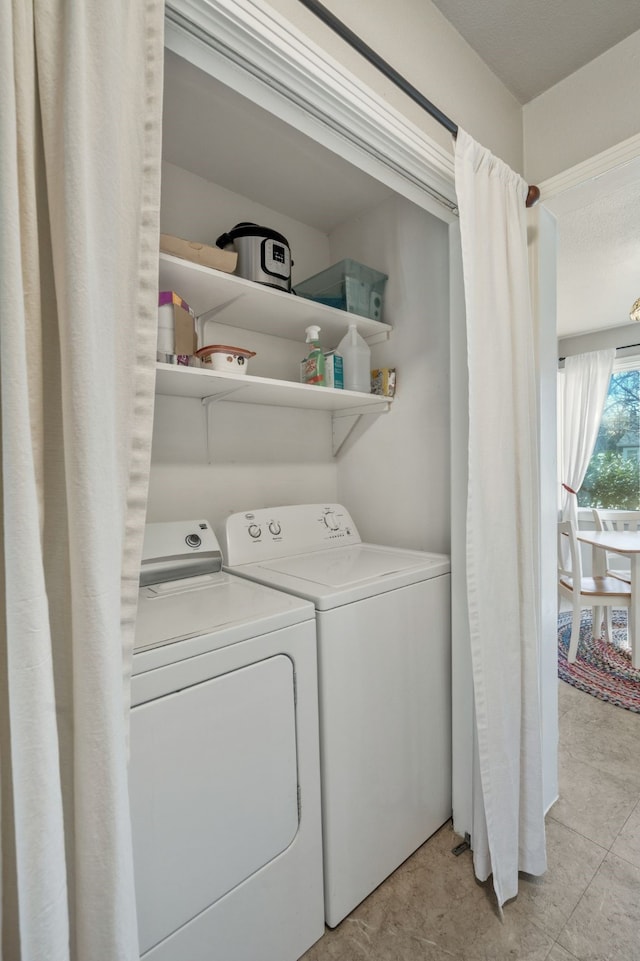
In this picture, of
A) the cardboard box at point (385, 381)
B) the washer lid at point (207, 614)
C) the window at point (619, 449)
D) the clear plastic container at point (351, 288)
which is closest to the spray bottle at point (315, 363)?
the clear plastic container at point (351, 288)

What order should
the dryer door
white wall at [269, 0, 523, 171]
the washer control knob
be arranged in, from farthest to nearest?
the washer control knob
white wall at [269, 0, 523, 171]
the dryer door

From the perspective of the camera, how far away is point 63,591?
0.64m

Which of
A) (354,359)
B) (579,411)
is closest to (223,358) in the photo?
(354,359)

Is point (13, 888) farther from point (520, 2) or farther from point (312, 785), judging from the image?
point (520, 2)

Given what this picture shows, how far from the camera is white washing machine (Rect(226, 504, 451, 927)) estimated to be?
1229 mm

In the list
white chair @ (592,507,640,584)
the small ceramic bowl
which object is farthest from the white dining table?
the small ceramic bowl

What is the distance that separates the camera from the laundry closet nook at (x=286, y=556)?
97 centimetres

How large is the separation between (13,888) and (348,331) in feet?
6.09

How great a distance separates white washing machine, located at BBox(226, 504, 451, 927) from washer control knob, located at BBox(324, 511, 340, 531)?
20 centimetres

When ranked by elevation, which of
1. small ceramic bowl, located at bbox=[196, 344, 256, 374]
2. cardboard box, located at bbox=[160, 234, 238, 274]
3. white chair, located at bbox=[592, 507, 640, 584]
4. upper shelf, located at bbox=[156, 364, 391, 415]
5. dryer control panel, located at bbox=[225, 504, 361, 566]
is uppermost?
cardboard box, located at bbox=[160, 234, 238, 274]

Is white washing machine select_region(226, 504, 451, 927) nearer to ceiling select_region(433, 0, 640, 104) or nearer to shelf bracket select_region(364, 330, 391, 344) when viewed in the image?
shelf bracket select_region(364, 330, 391, 344)

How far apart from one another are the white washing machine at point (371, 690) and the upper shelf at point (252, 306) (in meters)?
0.81

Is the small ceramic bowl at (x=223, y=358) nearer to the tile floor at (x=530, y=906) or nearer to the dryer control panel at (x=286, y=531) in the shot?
the dryer control panel at (x=286, y=531)

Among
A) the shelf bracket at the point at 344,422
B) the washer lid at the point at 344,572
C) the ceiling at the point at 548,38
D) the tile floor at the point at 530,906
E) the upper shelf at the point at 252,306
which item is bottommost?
the tile floor at the point at 530,906
